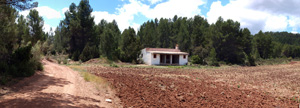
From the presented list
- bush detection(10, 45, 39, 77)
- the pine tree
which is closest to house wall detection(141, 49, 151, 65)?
the pine tree

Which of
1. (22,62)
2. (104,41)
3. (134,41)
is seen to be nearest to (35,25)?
(22,62)

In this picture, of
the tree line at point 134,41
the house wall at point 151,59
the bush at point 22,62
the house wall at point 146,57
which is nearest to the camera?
the bush at point 22,62

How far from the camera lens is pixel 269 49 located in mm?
70438

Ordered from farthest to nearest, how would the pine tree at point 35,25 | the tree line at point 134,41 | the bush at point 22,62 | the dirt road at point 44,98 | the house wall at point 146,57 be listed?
the tree line at point 134,41 < the house wall at point 146,57 < the pine tree at point 35,25 < the bush at point 22,62 < the dirt road at point 44,98

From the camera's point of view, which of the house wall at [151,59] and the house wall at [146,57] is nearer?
the house wall at [151,59]

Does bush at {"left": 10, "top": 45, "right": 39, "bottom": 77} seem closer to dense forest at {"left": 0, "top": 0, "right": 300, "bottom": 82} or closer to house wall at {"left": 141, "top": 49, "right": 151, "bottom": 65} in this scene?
dense forest at {"left": 0, "top": 0, "right": 300, "bottom": 82}

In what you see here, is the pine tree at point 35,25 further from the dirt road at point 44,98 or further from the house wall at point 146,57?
the house wall at point 146,57

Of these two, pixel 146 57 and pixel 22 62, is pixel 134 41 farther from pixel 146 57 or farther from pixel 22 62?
pixel 22 62

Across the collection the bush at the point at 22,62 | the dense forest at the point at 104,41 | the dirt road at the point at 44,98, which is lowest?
the dirt road at the point at 44,98

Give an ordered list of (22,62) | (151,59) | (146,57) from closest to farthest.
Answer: (22,62)
(151,59)
(146,57)

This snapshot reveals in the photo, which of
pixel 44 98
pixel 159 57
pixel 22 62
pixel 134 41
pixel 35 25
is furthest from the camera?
pixel 134 41

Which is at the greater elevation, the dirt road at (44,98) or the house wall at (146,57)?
the house wall at (146,57)

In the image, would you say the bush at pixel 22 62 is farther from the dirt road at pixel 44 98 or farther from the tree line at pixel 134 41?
the tree line at pixel 134 41

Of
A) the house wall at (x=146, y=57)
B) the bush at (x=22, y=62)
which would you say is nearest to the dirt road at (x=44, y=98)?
the bush at (x=22, y=62)
